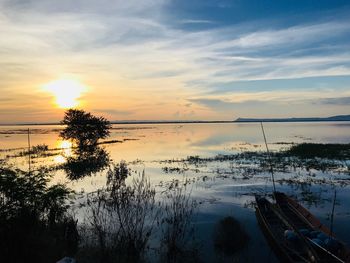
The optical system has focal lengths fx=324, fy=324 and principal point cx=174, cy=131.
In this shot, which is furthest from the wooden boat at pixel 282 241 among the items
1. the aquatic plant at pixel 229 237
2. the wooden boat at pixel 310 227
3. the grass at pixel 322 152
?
the grass at pixel 322 152

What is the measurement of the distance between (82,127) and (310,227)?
150 feet

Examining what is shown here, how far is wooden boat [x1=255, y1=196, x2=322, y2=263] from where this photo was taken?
11469 millimetres

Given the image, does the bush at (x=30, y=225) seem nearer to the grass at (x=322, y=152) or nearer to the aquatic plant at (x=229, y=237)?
the aquatic plant at (x=229, y=237)

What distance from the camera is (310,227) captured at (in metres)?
14.8

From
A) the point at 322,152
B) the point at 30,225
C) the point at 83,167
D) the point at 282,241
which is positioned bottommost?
the point at 282,241

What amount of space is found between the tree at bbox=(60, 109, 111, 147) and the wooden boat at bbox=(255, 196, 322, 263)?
41576mm

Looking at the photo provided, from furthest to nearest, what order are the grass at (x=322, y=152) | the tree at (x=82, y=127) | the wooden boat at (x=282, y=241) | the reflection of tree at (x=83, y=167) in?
the tree at (x=82, y=127) < the grass at (x=322, y=152) < the reflection of tree at (x=83, y=167) < the wooden boat at (x=282, y=241)

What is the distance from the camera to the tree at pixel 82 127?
53031 millimetres

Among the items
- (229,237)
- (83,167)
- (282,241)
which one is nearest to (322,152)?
(83,167)

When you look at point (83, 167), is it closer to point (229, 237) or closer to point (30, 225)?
point (229, 237)

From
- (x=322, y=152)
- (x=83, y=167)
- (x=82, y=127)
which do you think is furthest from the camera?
(x=82, y=127)

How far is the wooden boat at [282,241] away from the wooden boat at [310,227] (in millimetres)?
353

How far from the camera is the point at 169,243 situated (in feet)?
38.8

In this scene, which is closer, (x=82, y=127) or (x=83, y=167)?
(x=83, y=167)
